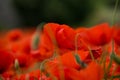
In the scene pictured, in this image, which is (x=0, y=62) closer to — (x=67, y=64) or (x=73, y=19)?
(x=67, y=64)

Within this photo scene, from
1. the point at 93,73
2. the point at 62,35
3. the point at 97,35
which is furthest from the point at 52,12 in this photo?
the point at 93,73

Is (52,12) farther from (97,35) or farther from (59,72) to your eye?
(59,72)

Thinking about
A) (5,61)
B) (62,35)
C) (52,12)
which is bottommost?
(52,12)

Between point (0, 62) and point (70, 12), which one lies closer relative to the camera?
point (0, 62)

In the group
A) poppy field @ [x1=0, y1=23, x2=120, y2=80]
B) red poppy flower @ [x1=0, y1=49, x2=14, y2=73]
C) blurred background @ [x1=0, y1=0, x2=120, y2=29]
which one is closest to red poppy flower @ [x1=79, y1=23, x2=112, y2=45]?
poppy field @ [x1=0, y1=23, x2=120, y2=80]

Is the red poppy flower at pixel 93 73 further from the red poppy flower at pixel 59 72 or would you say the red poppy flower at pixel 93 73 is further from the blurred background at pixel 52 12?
the blurred background at pixel 52 12

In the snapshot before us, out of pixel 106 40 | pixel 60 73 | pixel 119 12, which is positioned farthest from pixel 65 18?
pixel 60 73

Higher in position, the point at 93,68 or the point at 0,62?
the point at 93,68

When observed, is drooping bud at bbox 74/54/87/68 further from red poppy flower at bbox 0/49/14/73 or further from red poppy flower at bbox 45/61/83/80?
red poppy flower at bbox 0/49/14/73

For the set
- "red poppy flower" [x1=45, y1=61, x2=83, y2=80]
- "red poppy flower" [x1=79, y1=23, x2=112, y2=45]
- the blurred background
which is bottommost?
the blurred background
